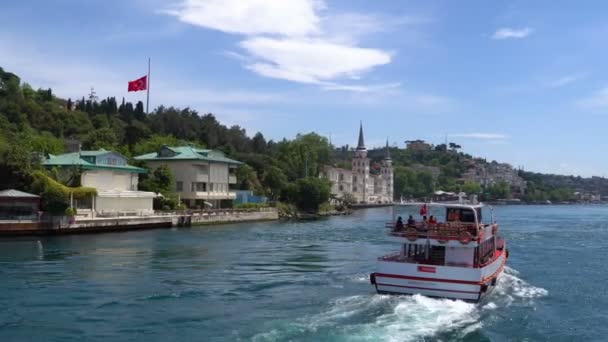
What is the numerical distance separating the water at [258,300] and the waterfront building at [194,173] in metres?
35.2

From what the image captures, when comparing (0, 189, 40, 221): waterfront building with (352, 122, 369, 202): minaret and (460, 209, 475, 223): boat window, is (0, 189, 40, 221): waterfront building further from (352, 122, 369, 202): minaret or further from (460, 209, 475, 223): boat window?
(352, 122, 369, 202): minaret

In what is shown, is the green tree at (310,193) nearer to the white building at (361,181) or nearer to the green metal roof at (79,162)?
the green metal roof at (79,162)

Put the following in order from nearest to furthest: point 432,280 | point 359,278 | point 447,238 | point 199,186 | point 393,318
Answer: point 393,318 < point 432,280 < point 447,238 < point 359,278 < point 199,186

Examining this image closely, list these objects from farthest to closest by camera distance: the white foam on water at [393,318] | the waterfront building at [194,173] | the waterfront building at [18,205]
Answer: the waterfront building at [194,173]
the waterfront building at [18,205]
the white foam on water at [393,318]

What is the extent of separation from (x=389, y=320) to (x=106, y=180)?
49364mm

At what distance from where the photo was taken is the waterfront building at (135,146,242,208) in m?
78.1

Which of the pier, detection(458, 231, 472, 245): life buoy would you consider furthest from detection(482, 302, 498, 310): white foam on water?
the pier

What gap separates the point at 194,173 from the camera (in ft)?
256

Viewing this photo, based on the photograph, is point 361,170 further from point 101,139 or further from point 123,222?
point 123,222

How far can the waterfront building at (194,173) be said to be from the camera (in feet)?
256

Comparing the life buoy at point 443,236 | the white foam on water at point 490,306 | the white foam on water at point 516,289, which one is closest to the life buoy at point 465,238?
the life buoy at point 443,236

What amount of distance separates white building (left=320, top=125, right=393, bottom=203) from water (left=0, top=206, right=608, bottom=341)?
111329 millimetres

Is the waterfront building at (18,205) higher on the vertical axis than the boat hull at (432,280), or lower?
higher

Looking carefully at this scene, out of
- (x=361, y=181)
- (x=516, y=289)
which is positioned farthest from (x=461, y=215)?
(x=361, y=181)
